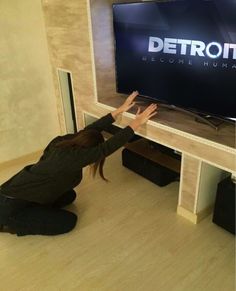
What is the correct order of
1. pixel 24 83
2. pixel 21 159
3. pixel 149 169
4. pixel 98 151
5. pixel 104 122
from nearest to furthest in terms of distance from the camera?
pixel 98 151 → pixel 104 122 → pixel 149 169 → pixel 24 83 → pixel 21 159

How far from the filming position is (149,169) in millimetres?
2268

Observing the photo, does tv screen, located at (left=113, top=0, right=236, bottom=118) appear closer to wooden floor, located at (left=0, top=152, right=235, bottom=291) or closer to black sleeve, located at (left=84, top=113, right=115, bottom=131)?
black sleeve, located at (left=84, top=113, right=115, bottom=131)

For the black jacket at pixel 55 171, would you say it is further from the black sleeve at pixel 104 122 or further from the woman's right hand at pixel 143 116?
the black sleeve at pixel 104 122

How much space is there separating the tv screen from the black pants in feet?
3.37

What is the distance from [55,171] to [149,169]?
0.90 metres

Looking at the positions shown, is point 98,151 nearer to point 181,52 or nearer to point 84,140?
point 84,140

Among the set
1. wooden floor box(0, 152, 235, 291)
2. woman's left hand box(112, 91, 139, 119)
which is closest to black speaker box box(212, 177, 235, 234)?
wooden floor box(0, 152, 235, 291)

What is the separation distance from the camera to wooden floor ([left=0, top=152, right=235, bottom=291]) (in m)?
1.49

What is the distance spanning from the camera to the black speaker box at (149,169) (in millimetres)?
2205

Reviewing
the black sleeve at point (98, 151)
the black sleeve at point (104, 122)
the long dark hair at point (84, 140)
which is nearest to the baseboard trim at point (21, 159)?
the black sleeve at point (104, 122)

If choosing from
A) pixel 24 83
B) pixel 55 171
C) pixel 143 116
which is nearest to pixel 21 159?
pixel 24 83

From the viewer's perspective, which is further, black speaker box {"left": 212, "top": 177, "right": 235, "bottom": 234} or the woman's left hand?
the woman's left hand

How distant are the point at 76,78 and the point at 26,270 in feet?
4.90

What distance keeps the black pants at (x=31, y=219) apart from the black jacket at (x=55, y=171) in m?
0.06
